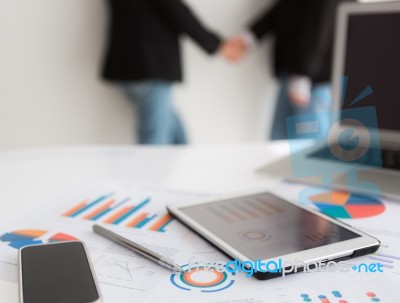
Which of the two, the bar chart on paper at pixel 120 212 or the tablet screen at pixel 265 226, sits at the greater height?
the tablet screen at pixel 265 226

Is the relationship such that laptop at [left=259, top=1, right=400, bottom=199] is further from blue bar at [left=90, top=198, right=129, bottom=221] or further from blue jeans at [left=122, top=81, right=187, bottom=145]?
blue jeans at [left=122, top=81, right=187, bottom=145]

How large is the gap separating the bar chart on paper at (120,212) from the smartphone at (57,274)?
0.36 ft

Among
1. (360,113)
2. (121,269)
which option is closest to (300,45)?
(360,113)

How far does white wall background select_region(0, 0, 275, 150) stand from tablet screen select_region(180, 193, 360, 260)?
54.0 inches

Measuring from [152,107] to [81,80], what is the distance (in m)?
0.31

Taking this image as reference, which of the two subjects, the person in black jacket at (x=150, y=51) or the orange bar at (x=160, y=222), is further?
the person in black jacket at (x=150, y=51)

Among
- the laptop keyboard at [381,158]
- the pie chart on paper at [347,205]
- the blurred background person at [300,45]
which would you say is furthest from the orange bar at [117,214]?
the blurred background person at [300,45]

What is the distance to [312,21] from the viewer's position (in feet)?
7.04

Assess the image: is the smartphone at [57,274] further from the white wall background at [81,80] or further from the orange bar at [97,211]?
the white wall background at [81,80]

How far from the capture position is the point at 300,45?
2193mm

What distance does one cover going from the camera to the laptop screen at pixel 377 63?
894mm

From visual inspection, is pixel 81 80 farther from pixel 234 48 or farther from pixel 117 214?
pixel 117 214

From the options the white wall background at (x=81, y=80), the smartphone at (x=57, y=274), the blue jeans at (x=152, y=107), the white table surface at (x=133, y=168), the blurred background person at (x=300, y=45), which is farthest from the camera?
the blurred background person at (x=300, y=45)

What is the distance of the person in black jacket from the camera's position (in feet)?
6.15
